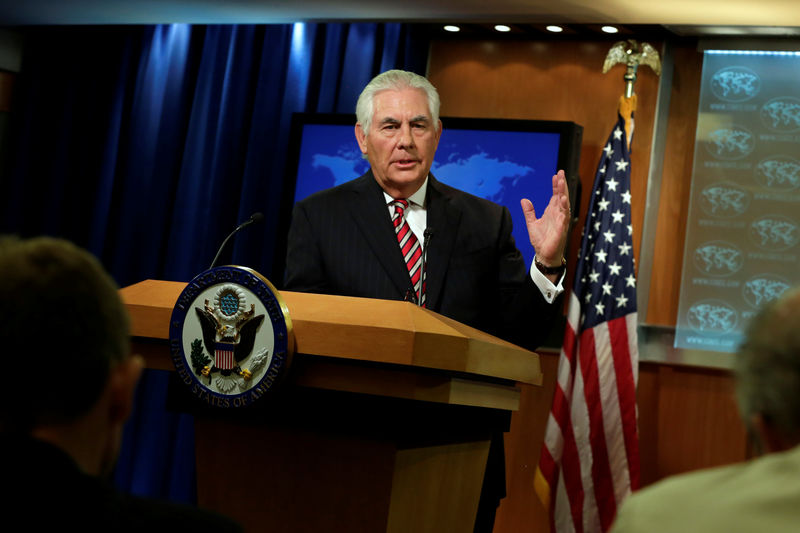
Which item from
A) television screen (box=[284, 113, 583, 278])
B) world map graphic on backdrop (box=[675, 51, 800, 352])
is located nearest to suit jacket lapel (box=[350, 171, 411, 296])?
television screen (box=[284, 113, 583, 278])

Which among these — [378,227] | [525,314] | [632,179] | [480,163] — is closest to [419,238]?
[378,227]

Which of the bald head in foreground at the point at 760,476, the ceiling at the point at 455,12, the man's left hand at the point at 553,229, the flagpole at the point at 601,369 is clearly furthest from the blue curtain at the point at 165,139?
the bald head in foreground at the point at 760,476

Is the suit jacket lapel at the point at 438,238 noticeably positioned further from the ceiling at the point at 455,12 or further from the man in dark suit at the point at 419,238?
the ceiling at the point at 455,12

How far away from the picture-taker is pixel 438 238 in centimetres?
282

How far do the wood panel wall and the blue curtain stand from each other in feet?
1.53

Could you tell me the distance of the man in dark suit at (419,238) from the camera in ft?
8.66

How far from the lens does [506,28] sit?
5.64 metres

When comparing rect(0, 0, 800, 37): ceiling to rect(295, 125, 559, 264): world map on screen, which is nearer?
rect(0, 0, 800, 37): ceiling

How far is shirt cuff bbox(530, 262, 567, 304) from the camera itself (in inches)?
102

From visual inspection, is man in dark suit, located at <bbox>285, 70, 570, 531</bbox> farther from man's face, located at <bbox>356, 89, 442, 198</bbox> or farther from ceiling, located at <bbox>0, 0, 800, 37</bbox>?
ceiling, located at <bbox>0, 0, 800, 37</bbox>

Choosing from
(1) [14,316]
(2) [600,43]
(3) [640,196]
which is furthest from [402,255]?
(2) [600,43]

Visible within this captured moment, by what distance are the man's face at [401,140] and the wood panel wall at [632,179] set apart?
2.52m

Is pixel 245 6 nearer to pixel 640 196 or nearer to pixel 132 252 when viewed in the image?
pixel 132 252

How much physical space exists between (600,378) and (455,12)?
7.38 ft
